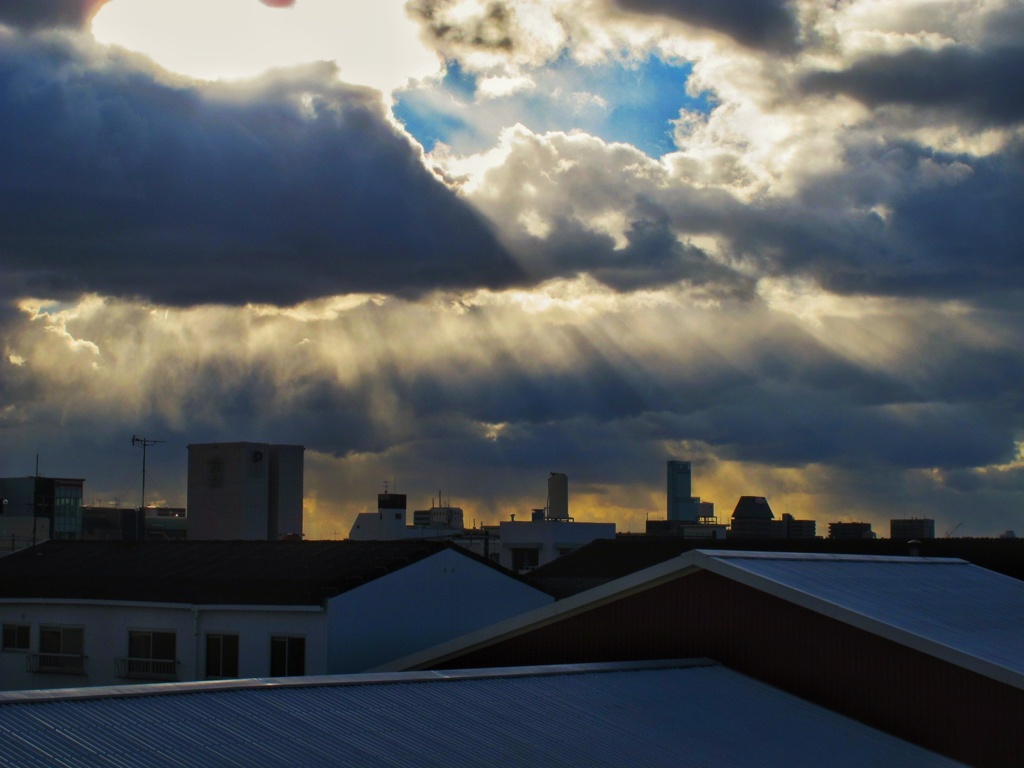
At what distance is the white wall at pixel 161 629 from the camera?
33.8m

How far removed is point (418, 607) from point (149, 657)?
317 inches

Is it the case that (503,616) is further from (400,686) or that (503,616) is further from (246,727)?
(246,727)

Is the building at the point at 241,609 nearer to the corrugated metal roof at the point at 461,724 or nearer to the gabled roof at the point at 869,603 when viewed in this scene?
the gabled roof at the point at 869,603

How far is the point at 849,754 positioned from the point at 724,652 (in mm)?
4532

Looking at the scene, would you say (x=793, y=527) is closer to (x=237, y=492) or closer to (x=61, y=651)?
(x=237, y=492)

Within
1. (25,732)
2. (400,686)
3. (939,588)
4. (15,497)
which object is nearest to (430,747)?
(400,686)

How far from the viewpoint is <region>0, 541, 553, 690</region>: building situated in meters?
34.0

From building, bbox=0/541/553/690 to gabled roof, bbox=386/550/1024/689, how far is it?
6.75 meters

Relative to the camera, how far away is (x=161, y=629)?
36.0 meters

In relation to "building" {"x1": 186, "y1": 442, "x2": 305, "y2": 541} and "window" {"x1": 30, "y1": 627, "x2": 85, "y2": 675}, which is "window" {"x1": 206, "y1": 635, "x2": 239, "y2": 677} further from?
"building" {"x1": 186, "y1": 442, "x2": 305, "y2": 541}

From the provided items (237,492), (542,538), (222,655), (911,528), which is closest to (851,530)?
(911,528)

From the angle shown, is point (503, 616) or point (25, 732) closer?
point (25, 732)

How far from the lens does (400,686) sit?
19891mm

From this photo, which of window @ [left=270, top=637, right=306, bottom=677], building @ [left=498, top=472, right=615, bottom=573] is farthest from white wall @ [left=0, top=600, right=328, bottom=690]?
building @ [left=498, top=472, right=615, bottom=573]
